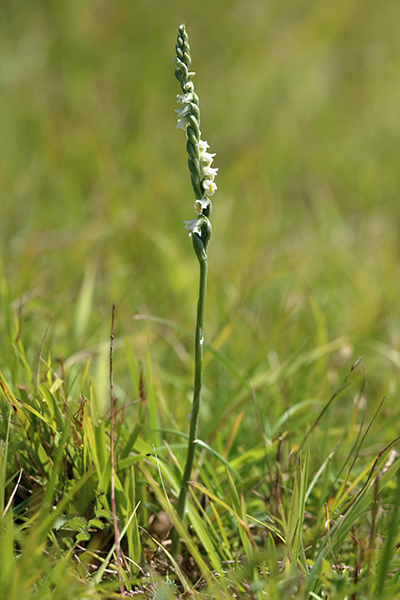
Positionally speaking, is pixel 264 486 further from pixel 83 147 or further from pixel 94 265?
pixel 83 147

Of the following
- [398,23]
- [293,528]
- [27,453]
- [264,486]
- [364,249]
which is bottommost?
[264,486]

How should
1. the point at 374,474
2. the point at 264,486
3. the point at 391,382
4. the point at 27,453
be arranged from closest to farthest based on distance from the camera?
Result: the point at 374,474 < the point at 27,453 < the point at 264,486 < the point at 391,382

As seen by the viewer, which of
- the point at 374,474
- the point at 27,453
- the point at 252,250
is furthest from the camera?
the point at 252,250

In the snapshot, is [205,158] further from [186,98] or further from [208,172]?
[186,98]

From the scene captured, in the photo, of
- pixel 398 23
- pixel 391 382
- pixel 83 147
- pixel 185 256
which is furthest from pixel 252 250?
pixel 398 23

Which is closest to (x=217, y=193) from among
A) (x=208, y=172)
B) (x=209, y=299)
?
(x=209, y=299)

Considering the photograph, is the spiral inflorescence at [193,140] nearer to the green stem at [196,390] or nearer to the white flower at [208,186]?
the white flower at [208,186]

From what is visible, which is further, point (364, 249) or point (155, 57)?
point (155, 57)
